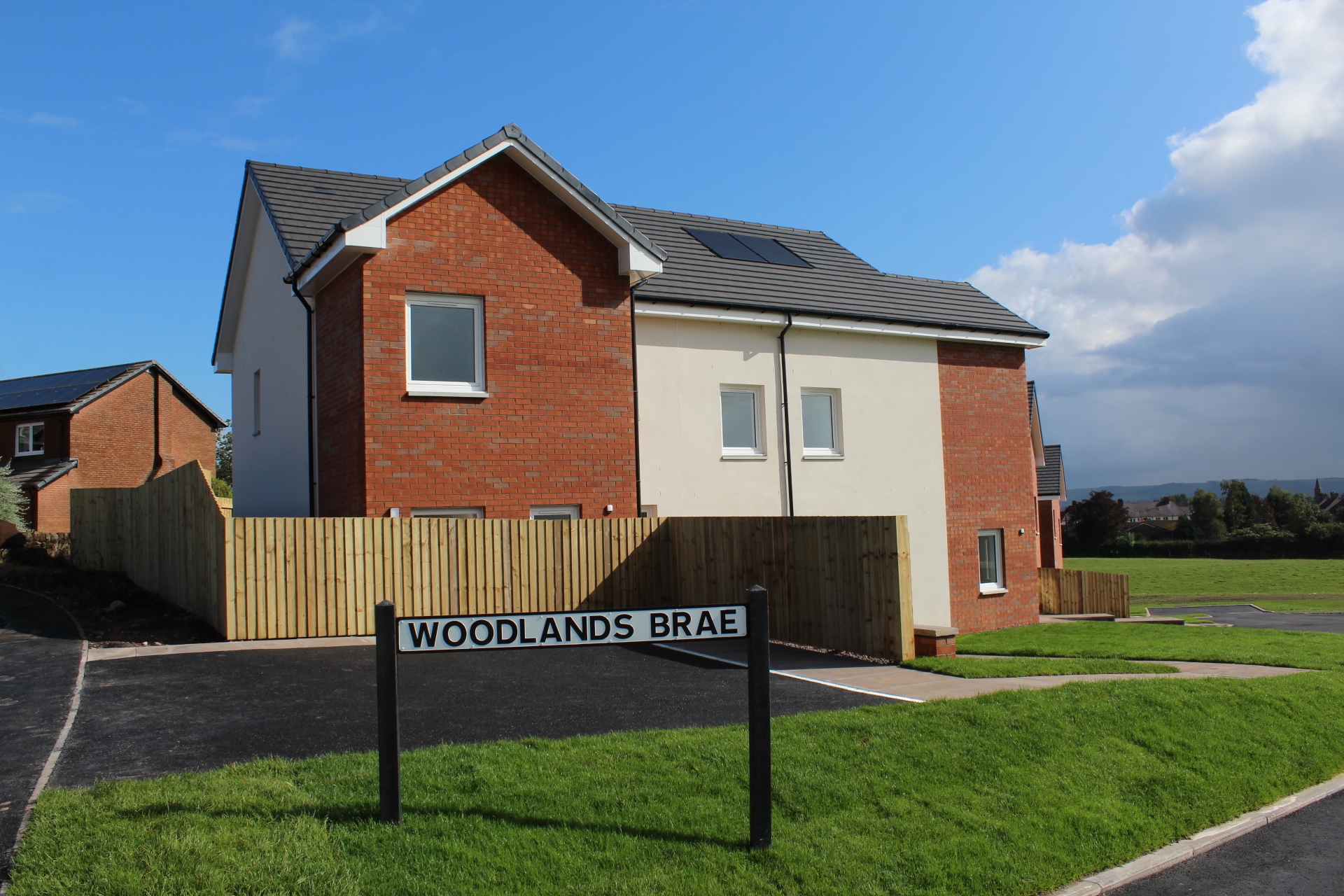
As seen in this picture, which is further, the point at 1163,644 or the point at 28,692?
the point at 1163,644

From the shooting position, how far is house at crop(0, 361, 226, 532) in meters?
34.1

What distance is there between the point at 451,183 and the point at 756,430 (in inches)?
276

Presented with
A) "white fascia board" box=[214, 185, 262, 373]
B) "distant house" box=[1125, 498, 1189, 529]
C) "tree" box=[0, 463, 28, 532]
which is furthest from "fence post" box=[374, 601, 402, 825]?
"distant house" box=[1125, 498, 1189, 529]

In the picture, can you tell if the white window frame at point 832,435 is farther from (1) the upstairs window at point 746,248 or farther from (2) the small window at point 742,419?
(1) the upstairs window at point 746,248

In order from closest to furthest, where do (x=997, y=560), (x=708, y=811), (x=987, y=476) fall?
(x=708, y=811) < (x=987, y=476) < (x=997, y=560)

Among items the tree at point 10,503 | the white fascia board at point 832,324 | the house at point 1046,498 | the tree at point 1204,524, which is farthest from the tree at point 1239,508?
the tree at point 10,503

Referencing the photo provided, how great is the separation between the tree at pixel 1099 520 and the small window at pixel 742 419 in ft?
221

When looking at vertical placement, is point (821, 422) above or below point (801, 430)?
above

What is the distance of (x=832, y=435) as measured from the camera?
18.8 metres

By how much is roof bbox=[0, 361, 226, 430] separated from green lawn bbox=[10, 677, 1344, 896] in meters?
35.2

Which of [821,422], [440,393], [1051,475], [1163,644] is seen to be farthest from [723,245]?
[1051,475]

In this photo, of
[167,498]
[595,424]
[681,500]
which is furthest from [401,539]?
[681,500]

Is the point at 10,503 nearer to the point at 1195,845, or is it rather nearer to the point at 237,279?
the point at 237,279

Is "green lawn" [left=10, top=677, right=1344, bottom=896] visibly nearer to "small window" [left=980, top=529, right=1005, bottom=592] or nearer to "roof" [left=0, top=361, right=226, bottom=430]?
"small window" [left=980, top=529, right=1005, bottom=592]
